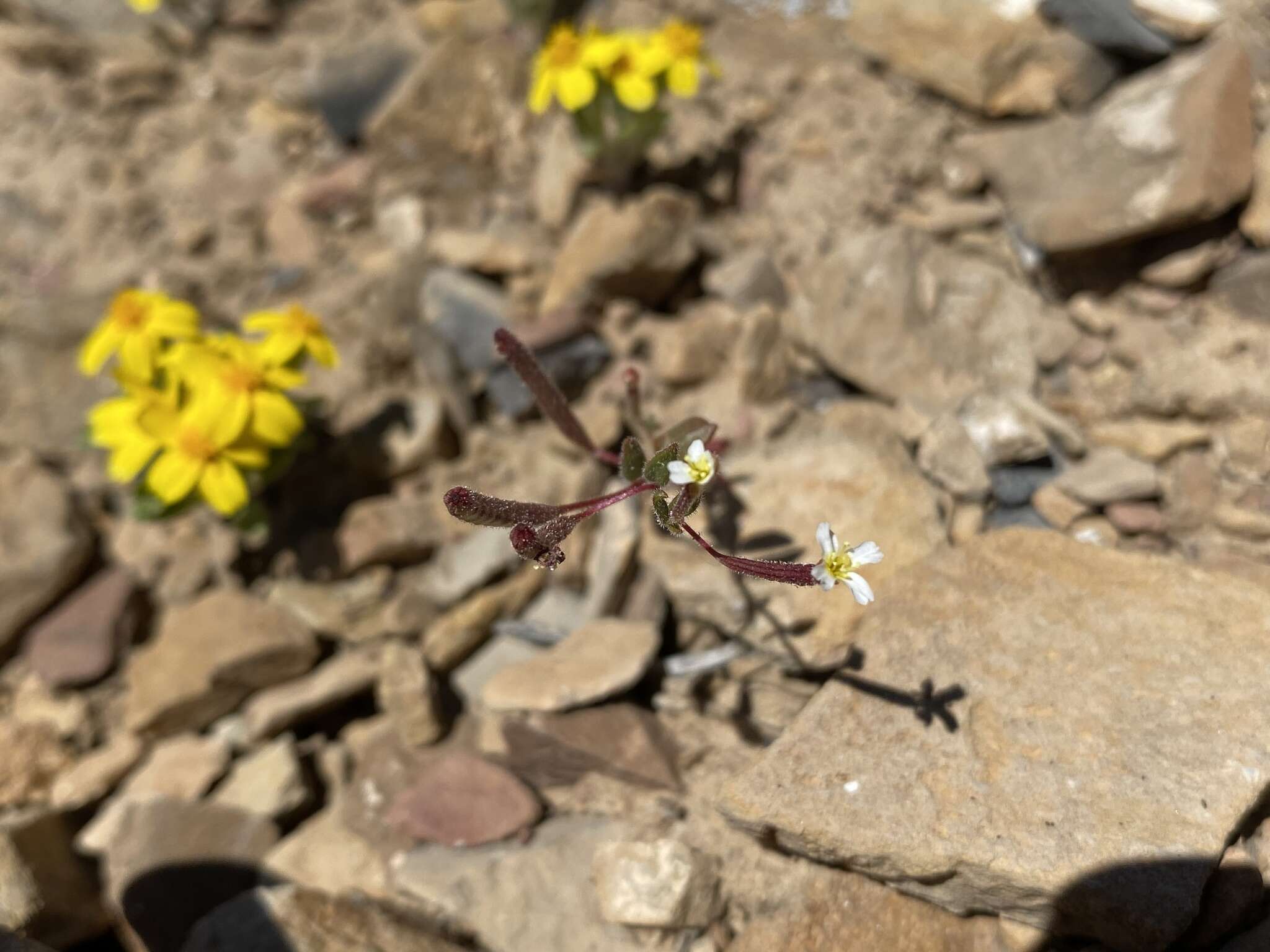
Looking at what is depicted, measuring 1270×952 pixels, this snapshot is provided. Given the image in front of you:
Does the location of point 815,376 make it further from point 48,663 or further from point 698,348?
point 48,663

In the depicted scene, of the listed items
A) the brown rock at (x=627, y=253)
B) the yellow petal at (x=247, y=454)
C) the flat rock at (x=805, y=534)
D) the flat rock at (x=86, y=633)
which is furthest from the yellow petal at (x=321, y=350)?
the flat rock at (x=805, y=534)

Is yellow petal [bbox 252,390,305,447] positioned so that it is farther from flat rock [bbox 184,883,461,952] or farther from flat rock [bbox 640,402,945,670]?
flat rock [bbox 184,883,461,952]

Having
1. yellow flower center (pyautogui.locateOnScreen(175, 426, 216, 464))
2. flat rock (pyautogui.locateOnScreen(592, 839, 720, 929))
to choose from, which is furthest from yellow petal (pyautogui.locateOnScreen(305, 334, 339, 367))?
flat rock (pyautogui.locateOnScreen(592, 839, 720, 929))

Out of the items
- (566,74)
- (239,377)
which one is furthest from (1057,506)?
(239,377)

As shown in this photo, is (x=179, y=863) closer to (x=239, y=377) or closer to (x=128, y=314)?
(x=239, y=377)

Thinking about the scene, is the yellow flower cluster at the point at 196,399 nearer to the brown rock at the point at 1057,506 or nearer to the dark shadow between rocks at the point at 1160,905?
the brown rock at the point at 1057,506

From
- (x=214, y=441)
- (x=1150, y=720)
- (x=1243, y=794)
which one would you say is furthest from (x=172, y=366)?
(x=1243, y=794)
